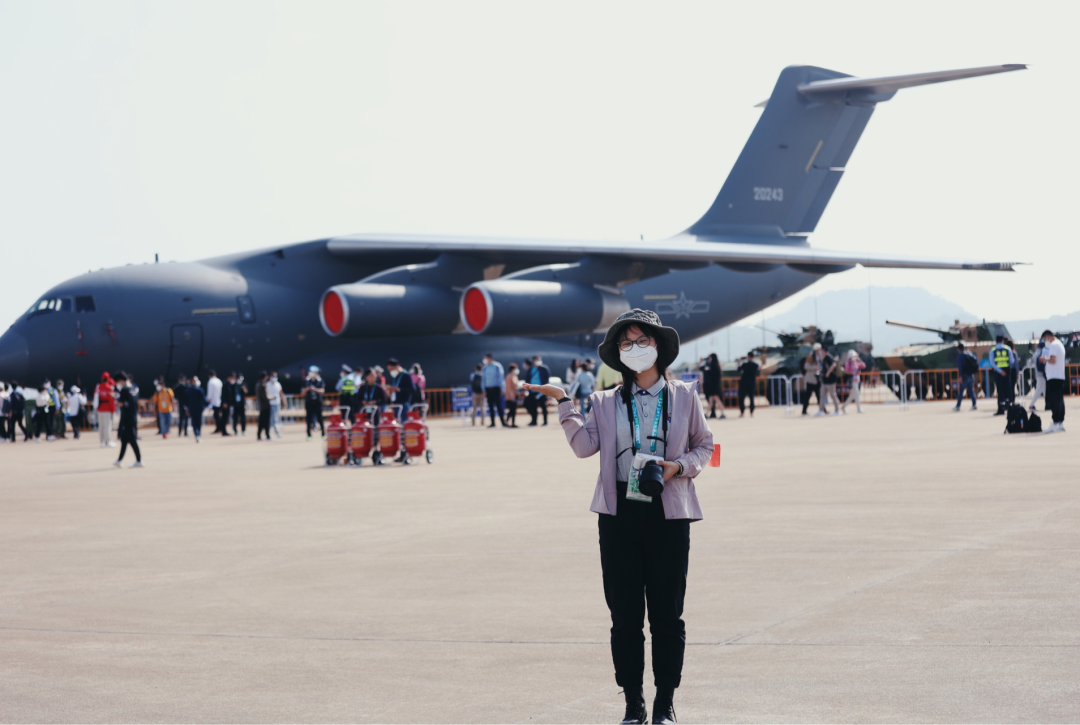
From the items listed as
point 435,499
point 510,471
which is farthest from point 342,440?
point 435,499

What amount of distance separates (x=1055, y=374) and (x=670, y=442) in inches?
511

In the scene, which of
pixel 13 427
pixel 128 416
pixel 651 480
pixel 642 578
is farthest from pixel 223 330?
pixel 651 480

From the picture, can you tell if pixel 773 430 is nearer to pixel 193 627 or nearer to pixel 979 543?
pixel 979 543

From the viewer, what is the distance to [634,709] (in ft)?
12.0

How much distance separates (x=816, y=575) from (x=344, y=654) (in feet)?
8.53

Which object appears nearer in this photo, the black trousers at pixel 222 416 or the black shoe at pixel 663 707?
the black shoe at pixel 663 707

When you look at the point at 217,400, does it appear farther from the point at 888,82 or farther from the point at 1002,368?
the point at 888,82

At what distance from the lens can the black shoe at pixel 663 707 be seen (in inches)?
144

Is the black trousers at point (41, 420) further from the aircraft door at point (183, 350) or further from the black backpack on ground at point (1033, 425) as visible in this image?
the black backpack on ground at point (1033, 425)

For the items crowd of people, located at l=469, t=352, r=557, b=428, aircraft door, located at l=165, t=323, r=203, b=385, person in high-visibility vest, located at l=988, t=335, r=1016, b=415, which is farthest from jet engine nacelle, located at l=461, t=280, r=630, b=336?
person in high-visibility vest, located at l=988, t=335, r=1016, b=415

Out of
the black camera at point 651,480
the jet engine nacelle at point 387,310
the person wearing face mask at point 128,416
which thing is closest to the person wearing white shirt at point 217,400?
the jet engine nacelle at point 387,310

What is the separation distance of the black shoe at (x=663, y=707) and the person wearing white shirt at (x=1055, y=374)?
12774 mm

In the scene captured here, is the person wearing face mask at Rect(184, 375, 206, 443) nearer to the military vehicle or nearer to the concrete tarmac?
the concrete tarmac

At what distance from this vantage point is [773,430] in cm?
1822
